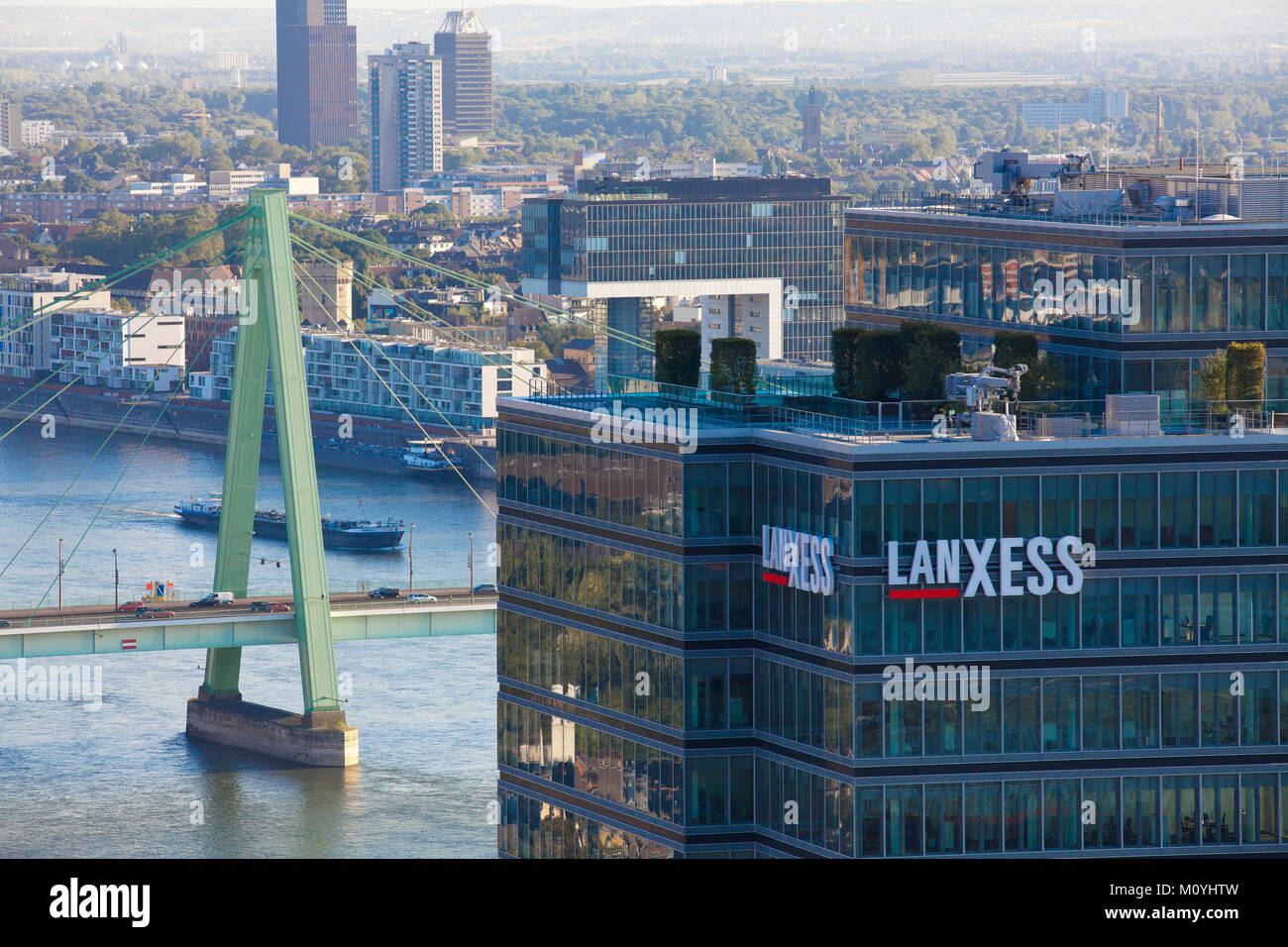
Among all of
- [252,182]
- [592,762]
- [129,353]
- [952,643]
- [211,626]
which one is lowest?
[211,626]

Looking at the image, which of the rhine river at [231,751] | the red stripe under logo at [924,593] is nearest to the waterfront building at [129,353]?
the rhine river at [231,751]

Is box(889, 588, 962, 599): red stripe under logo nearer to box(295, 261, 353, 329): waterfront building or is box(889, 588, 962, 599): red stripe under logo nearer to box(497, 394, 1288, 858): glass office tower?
box(497, 394, 1288, 858): glass office tower

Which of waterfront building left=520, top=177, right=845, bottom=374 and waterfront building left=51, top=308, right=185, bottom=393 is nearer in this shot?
waterfront building left=520, top=177, right=845, bottom=374

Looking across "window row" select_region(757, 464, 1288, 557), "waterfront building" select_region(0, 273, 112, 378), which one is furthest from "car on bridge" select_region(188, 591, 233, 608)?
"waterfront building" select_region(0, 273, 112, 378)

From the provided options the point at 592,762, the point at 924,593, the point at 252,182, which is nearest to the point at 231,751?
the point at 592,762

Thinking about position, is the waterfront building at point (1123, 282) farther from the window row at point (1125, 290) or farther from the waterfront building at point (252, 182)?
the waterfront building at point (252, 182)

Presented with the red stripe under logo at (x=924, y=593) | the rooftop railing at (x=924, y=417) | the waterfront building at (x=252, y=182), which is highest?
the waterfront building at (x=252, y=182)

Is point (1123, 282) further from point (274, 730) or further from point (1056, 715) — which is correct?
point (274, 730)
